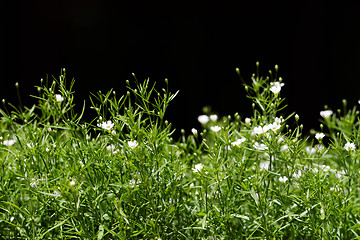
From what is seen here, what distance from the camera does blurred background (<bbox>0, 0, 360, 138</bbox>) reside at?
373 centimetres

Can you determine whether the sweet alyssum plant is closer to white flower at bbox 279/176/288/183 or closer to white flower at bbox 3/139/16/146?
white flower at bbox 279/176/288/183

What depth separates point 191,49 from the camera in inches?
151

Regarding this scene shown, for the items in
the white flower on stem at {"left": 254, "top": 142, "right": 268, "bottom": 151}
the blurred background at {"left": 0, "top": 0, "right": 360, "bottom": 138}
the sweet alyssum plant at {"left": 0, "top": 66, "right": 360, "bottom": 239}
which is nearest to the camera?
the sweet alyssum plant at {"left": 0, "top": 66, "right": 360, "bottom": 239}

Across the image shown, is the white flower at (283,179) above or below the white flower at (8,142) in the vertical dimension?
above

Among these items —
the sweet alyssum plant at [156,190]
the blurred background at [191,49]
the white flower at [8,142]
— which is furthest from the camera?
the blurred background at [191,49]

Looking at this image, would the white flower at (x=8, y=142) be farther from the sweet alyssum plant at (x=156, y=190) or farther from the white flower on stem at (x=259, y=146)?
the white flower on stem at (x=259, y=146)

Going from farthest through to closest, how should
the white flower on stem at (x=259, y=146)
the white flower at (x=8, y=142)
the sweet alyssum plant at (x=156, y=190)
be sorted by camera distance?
the white flower at (x=8, y=142), the white flower on stem at (x=259, y=146), the sweet alyssum plant at (x=156, y=190)

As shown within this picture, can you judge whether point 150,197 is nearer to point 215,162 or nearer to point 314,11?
point 215,162

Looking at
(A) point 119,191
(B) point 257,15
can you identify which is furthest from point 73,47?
(A) point 119,191

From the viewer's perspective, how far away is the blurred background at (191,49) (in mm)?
3727

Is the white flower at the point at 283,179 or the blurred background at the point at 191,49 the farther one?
the blurred background at the point at 191,49

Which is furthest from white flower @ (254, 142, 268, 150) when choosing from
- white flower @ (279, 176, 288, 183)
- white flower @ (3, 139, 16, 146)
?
white flower @ (3, 139, 16, 146)

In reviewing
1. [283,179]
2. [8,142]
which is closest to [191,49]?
[8,142]

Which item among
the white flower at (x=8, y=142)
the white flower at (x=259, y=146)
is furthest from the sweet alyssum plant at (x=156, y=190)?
the white flower at (x=8, y=142)
